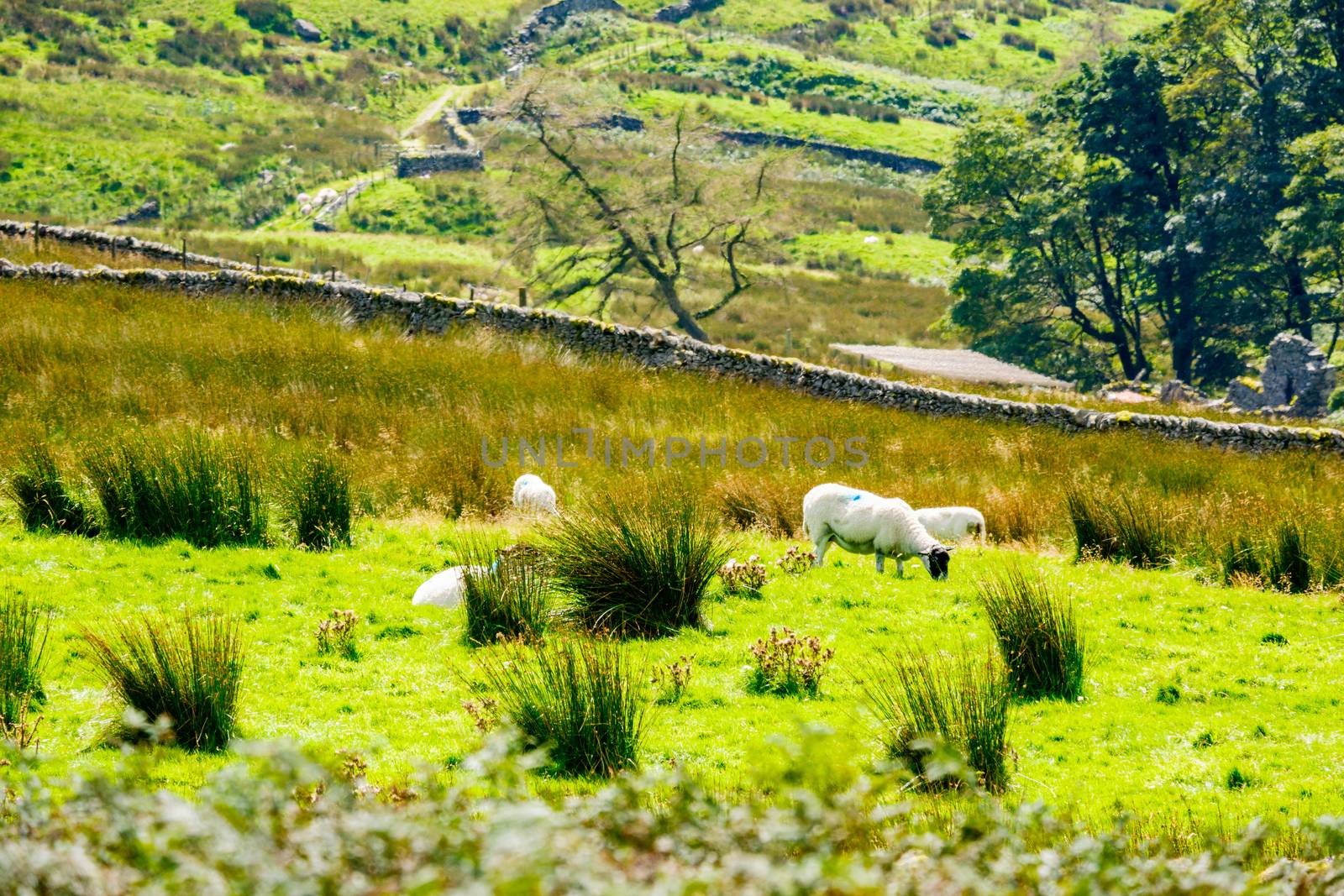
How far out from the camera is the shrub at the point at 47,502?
34.1ft

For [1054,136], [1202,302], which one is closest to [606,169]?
[1054,136]

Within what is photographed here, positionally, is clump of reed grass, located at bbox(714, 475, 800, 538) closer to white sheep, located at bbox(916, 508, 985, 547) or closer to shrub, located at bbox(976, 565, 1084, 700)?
white sheep, located at bbox(916, 508, 985, 547)

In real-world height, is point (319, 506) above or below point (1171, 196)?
below

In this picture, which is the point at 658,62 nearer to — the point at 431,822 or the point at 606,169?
the point at 606,169

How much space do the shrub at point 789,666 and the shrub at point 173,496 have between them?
17.8 ft

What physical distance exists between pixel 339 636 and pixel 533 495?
433cm

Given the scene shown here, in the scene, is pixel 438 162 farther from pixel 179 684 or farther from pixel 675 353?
pixel 179 684

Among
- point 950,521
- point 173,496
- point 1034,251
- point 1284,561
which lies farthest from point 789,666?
point 1034,251

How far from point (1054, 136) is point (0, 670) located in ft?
129

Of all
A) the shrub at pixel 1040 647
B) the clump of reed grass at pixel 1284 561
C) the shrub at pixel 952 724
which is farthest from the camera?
the clump of reed grass at pixel 1284 561

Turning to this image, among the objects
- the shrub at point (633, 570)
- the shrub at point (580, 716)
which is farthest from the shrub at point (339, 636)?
the shrub at point (580, 716)

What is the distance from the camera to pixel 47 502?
1044 cm

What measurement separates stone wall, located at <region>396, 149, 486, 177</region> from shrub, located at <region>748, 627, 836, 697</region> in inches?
2382

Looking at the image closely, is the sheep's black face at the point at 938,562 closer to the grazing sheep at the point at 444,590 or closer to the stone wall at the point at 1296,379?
the grazing sheep at the point at 444,590
